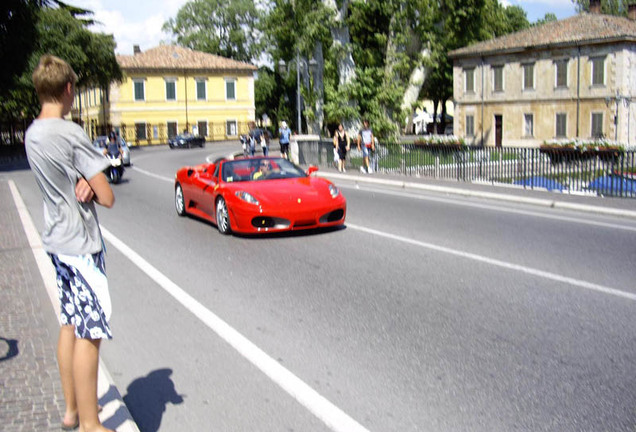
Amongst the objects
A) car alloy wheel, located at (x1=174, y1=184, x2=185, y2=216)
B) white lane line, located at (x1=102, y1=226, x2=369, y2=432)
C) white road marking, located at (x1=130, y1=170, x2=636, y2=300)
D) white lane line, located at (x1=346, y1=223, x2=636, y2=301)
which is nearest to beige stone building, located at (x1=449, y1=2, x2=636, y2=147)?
white road marking, located at (x1=130, y1=170, x2=636, y2=300)

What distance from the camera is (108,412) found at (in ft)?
14.3

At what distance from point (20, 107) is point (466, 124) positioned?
3688cm

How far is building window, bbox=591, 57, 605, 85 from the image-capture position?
5284 cm

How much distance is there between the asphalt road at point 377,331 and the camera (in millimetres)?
4566

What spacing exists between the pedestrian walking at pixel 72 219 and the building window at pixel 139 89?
2993 inches

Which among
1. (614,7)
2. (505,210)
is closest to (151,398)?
(505,210)

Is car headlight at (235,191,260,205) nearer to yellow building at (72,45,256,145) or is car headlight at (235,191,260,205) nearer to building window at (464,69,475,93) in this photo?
building window at (464,69,475,93)

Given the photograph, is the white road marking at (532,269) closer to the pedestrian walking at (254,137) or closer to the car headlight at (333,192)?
the car headlight at (333,192)

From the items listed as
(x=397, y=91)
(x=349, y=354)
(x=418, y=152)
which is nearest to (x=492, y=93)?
(x=397, y=91)

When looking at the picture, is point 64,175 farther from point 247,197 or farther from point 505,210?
point 505,210

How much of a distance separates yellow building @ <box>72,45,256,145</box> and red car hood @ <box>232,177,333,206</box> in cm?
6454

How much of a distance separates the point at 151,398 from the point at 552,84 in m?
55.5

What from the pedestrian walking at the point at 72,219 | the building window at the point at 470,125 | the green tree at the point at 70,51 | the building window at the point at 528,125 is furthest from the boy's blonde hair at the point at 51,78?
the building window at the point at 470,125

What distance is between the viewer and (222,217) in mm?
12281
